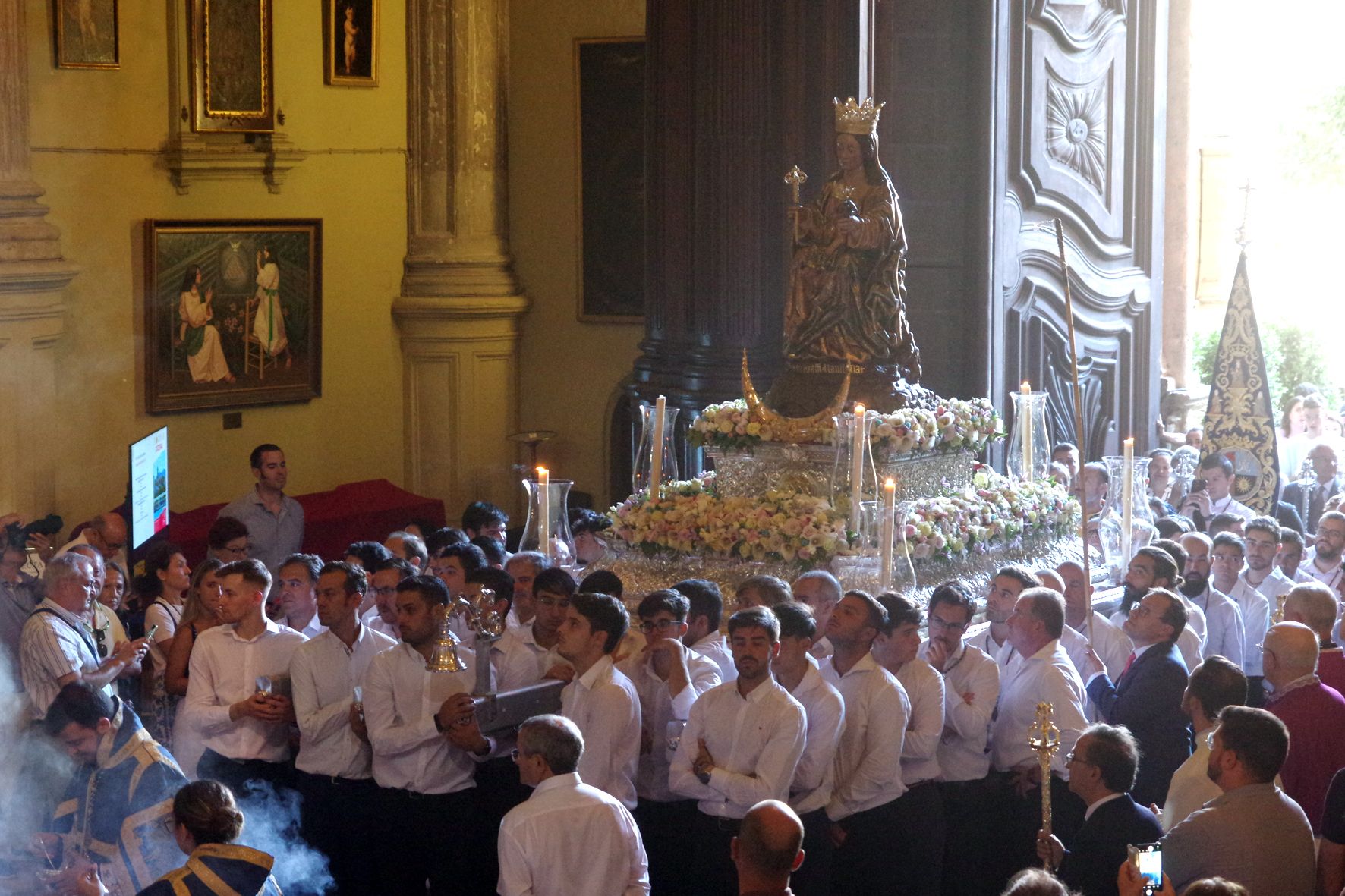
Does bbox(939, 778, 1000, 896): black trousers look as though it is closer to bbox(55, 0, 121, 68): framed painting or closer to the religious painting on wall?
bbox(55, 0, 121, 68): framed painting

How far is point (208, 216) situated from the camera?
1356 centimetres

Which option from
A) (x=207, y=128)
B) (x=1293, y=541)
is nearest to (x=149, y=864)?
(x=1293, y=541)

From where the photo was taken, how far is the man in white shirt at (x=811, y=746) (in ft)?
20.4

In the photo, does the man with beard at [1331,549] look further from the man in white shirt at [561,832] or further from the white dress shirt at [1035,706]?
the man in white shirt at [561,832]

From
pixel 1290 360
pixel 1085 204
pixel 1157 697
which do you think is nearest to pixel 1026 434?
pixel 1157 697

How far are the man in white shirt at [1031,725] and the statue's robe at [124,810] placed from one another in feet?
10.0

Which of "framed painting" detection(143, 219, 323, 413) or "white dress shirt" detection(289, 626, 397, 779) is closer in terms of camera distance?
"white dress shirt" detection(289, 626, 397, 779)

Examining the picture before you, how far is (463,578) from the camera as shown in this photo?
796 centimetres

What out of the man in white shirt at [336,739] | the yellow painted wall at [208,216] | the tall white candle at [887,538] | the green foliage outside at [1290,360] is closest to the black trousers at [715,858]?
the man in white shirt at [336,739]

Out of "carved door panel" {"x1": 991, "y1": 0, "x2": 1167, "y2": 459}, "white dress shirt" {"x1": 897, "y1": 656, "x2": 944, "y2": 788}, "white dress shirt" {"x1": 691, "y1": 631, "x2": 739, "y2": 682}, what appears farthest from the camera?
"carved door panel" {"x1": 991, "y1": 0, "x2": 1167, "y2": 459}

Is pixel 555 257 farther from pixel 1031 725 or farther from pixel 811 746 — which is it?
pixel 811 746

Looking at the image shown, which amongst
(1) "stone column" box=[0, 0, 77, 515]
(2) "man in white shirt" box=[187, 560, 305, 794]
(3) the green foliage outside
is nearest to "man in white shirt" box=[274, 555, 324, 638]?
(2) "man in white shirt" box=[187, 560, 305, 794]

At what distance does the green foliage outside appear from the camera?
74.2ft

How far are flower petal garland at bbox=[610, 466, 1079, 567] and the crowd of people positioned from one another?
106cm
